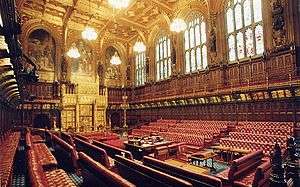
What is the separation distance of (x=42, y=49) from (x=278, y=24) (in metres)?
16.5

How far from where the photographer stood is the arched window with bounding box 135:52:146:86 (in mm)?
21391

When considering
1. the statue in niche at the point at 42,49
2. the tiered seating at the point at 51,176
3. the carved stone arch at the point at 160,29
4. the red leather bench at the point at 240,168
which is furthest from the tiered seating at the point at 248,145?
the statue in niche at the point at 42,49

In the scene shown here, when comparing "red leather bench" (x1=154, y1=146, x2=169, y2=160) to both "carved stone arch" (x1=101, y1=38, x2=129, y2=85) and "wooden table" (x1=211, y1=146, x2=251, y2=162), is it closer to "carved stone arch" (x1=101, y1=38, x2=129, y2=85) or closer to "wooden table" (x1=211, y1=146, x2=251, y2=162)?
"wooden table" (x1=211, y1=146, x2=251, y2=162)

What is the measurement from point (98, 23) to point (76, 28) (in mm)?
2038

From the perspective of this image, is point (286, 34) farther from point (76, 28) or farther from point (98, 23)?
point (76, 28)

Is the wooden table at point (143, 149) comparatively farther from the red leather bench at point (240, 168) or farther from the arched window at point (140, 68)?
the arched window at point (140, 68)

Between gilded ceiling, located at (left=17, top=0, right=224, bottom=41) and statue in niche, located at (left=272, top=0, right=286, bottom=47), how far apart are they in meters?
3.95

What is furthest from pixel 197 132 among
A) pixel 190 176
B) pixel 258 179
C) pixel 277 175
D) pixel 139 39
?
pixel 139 39

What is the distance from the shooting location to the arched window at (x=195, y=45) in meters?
14.8

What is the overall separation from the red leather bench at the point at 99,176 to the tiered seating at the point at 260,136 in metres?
5.52

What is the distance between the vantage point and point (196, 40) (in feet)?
50.3

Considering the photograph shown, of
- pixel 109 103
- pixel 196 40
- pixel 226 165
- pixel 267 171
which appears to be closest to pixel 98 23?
pixel 109 103

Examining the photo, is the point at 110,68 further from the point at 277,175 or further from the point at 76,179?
the point at 277,175

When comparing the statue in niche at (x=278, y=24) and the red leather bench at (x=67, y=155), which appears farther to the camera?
the statue in niche at (x=278, y=24)
